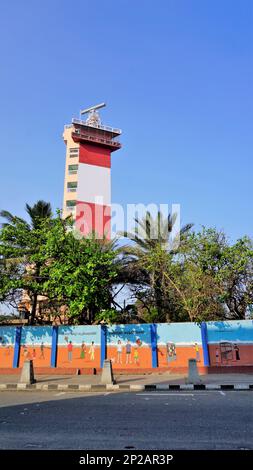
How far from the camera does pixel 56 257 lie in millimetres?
18797

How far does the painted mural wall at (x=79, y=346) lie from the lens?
57.5ft

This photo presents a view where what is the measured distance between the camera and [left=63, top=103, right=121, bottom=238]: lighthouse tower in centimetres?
4069

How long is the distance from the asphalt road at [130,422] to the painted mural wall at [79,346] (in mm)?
7367

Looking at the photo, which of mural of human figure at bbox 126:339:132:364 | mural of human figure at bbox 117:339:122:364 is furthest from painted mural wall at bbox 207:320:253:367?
mural of human figure at bbox 117:339:122:364

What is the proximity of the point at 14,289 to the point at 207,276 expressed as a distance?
10.7 meters

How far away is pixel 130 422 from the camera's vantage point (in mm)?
6637

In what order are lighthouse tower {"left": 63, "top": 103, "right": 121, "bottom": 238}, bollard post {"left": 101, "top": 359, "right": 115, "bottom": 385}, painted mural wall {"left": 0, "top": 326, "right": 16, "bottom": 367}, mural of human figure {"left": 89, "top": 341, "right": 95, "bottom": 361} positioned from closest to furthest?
bollard post {"left": 101, "top": 359, "right": 115, "bottom": 385} → mural of human figure {"left": 89, "top": 341, "right": 95, "bottom": 361} → painted mural wall {"left": 0, "top": 326, "right": 16, "bottom": 367} → lighthouse tower {"left": 63, "top": 103, "right": 121, "bottom": 238}

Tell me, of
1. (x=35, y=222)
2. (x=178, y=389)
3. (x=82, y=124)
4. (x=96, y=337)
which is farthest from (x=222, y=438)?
(x=82, y=124)

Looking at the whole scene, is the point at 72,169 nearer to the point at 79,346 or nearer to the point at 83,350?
the point at 79,346

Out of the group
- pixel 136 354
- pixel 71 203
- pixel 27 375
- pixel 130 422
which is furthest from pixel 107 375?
pixel 71 203

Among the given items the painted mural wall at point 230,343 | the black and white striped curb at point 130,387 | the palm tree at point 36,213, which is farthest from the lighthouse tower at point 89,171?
the black and white striped curb at point 130,387

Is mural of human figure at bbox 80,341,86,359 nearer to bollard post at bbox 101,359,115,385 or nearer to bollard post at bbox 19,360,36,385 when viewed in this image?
bollard post at bbox 19,360,36,385

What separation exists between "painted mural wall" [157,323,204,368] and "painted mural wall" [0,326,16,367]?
7.67 metres

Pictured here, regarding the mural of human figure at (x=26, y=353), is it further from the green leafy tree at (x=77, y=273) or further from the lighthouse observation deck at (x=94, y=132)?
the lighthouse observation deck at (x=94, y=132)
